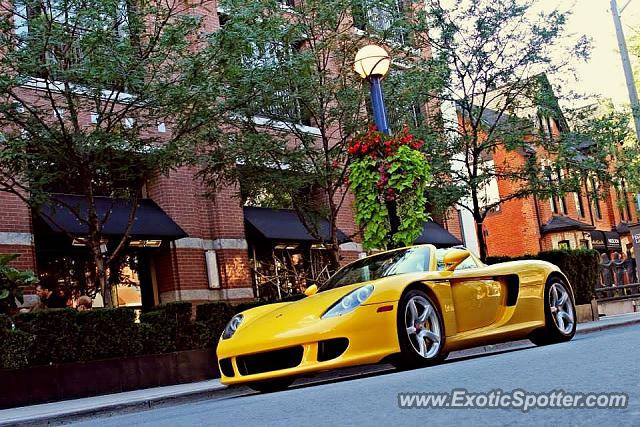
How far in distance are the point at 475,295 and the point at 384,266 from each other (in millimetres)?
1001

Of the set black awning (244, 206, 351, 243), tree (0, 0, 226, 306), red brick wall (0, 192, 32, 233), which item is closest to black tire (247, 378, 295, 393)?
tree (0, 0, 226, 306)

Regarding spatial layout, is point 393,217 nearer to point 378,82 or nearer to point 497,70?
point 378,82

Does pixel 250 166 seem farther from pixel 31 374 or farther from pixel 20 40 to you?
pixel 31 374

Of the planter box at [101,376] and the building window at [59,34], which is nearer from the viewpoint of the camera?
the planter box at [101,376]

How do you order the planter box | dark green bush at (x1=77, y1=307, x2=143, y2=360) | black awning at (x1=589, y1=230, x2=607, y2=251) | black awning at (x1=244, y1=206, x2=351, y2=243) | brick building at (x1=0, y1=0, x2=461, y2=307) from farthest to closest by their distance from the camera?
black awning at (x1=589, y1=230, x2=607, y2=251), black awning at (x1=244, y1=206, x2=351, y2=243), brick building at (x1=0, y1=0, x2=461, y2=307), dark green bush at (x1=77, y1=307, x2=143, y2=360), the planter box

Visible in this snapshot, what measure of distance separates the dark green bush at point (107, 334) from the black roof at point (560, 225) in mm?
26836

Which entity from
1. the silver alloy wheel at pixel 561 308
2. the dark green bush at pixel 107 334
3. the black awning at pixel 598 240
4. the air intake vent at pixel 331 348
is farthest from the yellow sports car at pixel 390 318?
the black awning at pixel 598 240

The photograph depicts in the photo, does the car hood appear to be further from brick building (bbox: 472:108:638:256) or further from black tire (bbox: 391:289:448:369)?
brick building (bbox: 472:108:638:256)

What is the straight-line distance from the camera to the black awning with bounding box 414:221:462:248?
26122 mm

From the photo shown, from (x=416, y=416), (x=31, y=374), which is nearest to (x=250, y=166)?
(x=31, y=374)

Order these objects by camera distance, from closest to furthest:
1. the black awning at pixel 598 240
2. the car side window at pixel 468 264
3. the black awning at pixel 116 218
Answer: the car side window at pixel 468 264, the black awning at pixel 116 218, the black awning at pixel 598 240

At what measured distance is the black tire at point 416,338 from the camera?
26.9 feet

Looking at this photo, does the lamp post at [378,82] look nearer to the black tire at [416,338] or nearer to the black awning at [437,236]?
the black tire at [416,338]

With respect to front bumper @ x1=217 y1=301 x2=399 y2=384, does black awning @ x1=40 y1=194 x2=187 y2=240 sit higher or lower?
higher
